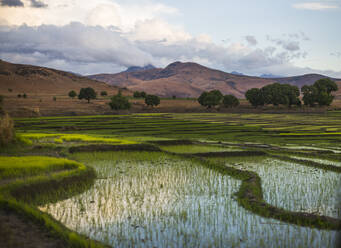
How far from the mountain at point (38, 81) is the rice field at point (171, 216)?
125187mm

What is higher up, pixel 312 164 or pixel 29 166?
pixel 29 166

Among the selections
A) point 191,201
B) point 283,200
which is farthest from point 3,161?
point 283,200

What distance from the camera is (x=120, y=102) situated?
82312 mm

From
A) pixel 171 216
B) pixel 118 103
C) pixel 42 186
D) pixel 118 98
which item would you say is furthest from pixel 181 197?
pixel 118 98

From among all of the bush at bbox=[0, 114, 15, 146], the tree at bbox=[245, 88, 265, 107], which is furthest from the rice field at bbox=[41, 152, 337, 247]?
the tree at bbox=[245, 88, 265, 107]

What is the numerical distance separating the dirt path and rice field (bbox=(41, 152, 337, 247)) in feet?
2.87

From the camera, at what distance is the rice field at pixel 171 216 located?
820 centimetres

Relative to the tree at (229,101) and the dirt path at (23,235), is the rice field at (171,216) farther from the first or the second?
the tree at (229,101)

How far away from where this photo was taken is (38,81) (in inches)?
6029

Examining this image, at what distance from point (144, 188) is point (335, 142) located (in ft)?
71.1

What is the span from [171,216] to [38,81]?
158 meters

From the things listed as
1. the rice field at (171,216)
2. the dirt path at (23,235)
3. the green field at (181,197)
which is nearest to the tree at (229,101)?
the green field at (181,197)

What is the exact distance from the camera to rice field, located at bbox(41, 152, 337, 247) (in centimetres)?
820

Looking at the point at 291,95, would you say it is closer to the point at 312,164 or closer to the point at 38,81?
the point at 312,164
